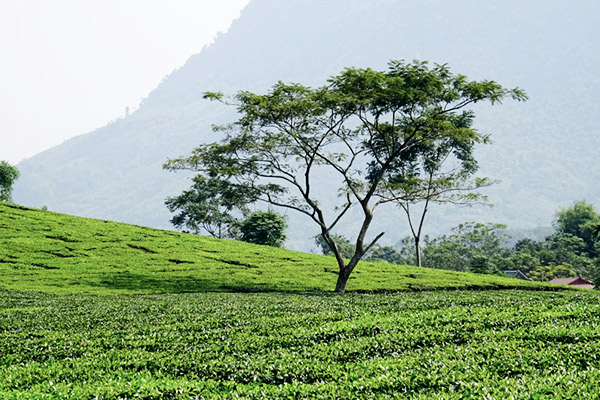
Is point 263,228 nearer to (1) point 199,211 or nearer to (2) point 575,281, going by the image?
(1) point 199,211

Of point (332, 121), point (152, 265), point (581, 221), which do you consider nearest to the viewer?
point (332, 121)

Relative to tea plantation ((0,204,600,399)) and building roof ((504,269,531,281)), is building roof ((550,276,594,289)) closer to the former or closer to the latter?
building roof ((504,269,531,281))

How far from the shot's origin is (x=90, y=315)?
23516mm

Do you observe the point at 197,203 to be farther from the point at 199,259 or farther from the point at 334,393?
the point at 334,393

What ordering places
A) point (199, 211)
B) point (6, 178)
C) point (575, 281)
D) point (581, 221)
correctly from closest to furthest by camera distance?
point (6, 178), point (199, 211), point (575, 281), point (581, 221)

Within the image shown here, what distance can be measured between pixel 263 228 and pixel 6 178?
45.5m

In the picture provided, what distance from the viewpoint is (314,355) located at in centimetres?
1384

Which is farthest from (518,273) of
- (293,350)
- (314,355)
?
(314,355)

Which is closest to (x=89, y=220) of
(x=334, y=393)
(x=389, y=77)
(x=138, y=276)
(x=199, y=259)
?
(x=199, y=259)

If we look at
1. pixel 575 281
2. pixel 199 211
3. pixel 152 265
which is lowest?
pixel 575 281

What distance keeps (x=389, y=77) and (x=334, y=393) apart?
2930cm

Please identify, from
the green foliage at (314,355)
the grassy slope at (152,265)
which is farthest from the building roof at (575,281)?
the green foliage at (314,355)

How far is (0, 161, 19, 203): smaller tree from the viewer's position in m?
92.5

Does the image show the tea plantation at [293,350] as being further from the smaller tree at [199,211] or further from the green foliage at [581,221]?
the green foliage at [581,221]
